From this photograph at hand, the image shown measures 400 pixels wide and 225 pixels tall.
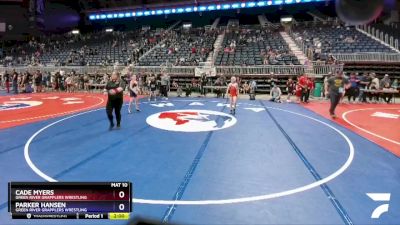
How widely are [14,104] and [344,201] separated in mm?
16132

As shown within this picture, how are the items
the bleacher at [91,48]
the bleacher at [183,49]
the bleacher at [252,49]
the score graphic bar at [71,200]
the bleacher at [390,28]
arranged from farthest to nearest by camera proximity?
the bleacher at [91,48], the bleacher at [183,49], the bleacher at [390,28], the bleacher at [252,49], the score graphic bar at [71,200]

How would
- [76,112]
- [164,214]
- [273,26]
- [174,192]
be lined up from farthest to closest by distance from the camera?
1. [273,26]
2. [76,112]
3. [174,192]
4. [164,214]

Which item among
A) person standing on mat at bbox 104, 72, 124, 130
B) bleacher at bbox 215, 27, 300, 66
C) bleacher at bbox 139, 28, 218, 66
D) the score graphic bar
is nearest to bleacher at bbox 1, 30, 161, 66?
bleacher at bbox 139, 28, 218, 66

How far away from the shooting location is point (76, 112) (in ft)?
43.8

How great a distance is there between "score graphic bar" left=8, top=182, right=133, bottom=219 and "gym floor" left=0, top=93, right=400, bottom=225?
0.40 m

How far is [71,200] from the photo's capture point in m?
2.47

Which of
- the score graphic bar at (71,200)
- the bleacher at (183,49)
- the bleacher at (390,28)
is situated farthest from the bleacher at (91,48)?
the score graphic bar at (71,200)

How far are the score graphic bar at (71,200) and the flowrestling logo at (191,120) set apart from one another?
702 cm

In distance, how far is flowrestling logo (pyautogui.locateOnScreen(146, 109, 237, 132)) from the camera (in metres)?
10.0

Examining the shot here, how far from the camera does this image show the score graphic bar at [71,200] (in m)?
2.44

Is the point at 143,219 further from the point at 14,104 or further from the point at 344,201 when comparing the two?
the point at 14,104

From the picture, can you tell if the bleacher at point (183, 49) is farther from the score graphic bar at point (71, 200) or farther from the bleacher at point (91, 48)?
the score graphic bar at point (71, 200)

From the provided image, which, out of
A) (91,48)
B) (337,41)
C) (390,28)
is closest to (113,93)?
(337,41)

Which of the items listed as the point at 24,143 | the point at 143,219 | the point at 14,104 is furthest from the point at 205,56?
the point at 143,219
